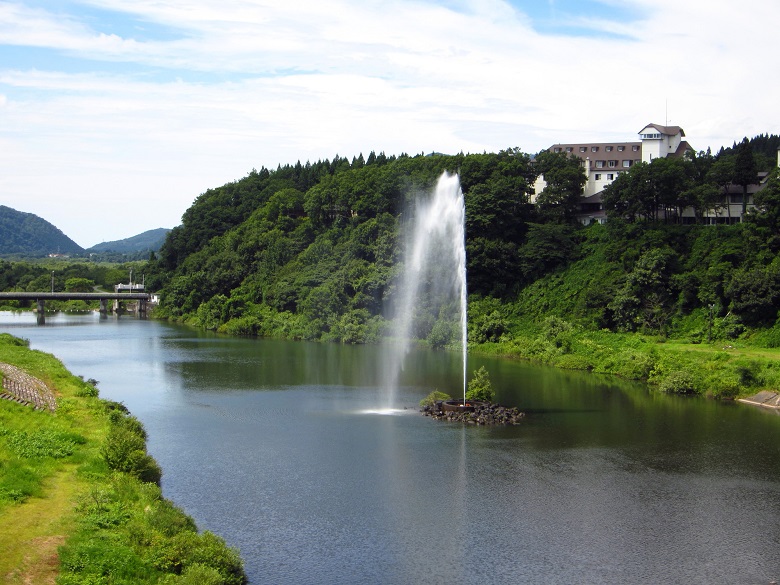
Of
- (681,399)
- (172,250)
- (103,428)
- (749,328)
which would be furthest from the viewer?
(172,250)

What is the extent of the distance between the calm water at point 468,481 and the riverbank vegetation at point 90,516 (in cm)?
231

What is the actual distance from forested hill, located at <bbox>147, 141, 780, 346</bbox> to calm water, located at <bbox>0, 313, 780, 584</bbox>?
54.9ft

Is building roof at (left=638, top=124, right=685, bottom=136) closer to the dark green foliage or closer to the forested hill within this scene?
the forested hill

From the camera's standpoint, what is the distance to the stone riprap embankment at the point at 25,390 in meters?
42.4

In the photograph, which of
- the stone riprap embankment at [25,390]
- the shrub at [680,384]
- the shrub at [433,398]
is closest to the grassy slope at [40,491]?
the stone riprap embankment at [25,390]

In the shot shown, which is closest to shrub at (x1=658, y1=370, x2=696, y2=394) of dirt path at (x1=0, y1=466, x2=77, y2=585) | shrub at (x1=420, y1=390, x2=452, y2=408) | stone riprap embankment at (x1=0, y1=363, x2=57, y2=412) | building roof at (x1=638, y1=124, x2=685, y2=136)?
shrub at (x1=420, y1=390, x2=452, y2=408)

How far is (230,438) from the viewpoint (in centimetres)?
4316

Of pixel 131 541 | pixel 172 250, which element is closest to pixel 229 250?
pixel 172 250

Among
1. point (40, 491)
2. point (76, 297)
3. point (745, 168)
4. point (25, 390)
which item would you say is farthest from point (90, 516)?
point (76, 297)

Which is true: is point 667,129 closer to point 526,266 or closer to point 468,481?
point 526,266

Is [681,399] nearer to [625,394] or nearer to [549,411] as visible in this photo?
[625,394]

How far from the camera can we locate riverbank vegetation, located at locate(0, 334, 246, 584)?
23312mm

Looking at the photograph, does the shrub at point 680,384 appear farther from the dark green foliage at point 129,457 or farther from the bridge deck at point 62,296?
the bridge deck at point 62,296

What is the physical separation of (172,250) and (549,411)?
103m
